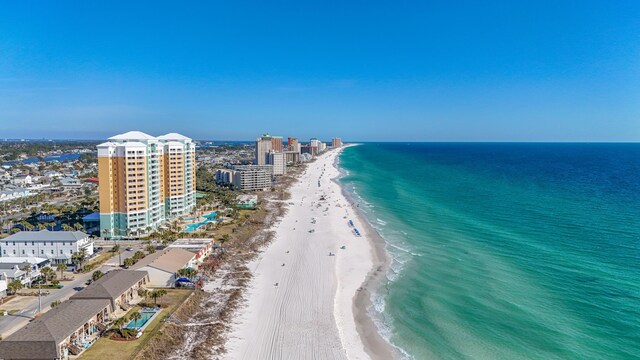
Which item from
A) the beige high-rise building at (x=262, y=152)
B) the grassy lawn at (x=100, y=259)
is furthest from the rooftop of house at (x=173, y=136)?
the beige high-rise building at (x=262, y=152)

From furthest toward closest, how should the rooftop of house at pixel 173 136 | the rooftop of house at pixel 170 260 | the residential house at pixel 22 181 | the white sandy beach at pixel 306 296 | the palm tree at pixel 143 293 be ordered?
1. the residential house at pixel 22 181
2. the rooftop of house at pixel 173 136
3. the rooftop of house at pixel 170 260
4. the palm tree at pixel 143 293
5. the white sandy beach at pixel 306 296

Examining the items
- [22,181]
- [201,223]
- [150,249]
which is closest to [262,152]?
[22,181]

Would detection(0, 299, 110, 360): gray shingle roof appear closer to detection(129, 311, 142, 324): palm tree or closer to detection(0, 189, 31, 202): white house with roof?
detection(129, 311, 142, 324): palm tree

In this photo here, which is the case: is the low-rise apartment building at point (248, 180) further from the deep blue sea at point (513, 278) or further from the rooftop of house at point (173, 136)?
the deep blue sea at point (513, 278)

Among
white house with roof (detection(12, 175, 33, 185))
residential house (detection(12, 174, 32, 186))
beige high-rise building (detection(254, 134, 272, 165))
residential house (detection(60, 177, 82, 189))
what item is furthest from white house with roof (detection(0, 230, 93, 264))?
beige high-rise building (detection(254, 134, 272, 165))

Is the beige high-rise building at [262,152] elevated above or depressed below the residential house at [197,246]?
above

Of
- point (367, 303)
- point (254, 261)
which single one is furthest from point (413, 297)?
point (254, 261)

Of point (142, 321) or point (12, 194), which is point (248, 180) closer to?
point (12, 194)

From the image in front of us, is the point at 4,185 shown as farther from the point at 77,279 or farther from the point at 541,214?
the point at 541,214
